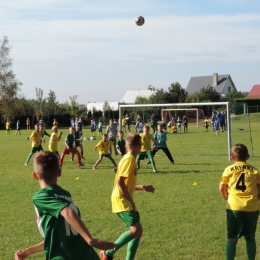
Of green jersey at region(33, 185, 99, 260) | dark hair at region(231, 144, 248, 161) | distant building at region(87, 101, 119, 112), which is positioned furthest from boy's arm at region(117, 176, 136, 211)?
distant building at region(87, 101, 119, 112)

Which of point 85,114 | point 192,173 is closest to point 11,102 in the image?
point 85,114

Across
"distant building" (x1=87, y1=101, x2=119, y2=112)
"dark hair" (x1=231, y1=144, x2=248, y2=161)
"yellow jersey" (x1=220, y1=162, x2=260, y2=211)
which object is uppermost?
"distant building" (x1=87, y1=101, x2=119, y2=112)

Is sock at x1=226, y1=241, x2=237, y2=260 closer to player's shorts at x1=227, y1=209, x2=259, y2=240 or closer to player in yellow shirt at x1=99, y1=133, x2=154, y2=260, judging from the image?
player's shorts at x1=227, y1=209, x2=259, y2=240

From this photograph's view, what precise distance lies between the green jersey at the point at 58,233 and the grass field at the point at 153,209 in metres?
2.95

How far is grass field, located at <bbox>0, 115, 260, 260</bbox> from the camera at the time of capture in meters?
6.90

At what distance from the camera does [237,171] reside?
5.80 m

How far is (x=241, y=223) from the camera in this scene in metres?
5.73

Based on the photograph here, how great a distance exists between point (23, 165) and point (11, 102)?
52210 millimetres

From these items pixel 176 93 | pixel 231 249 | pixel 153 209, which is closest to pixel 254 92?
pixel 176 93

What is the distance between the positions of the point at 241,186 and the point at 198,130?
32814mm

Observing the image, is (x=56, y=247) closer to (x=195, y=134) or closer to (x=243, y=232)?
(x=243, y=232)

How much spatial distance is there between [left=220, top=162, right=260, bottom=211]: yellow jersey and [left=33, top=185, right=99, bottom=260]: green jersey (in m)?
2.61

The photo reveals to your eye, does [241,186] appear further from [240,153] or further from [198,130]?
[198,130]

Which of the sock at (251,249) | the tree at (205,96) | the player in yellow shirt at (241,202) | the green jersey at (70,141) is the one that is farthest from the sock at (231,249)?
the tree at (205,96)
